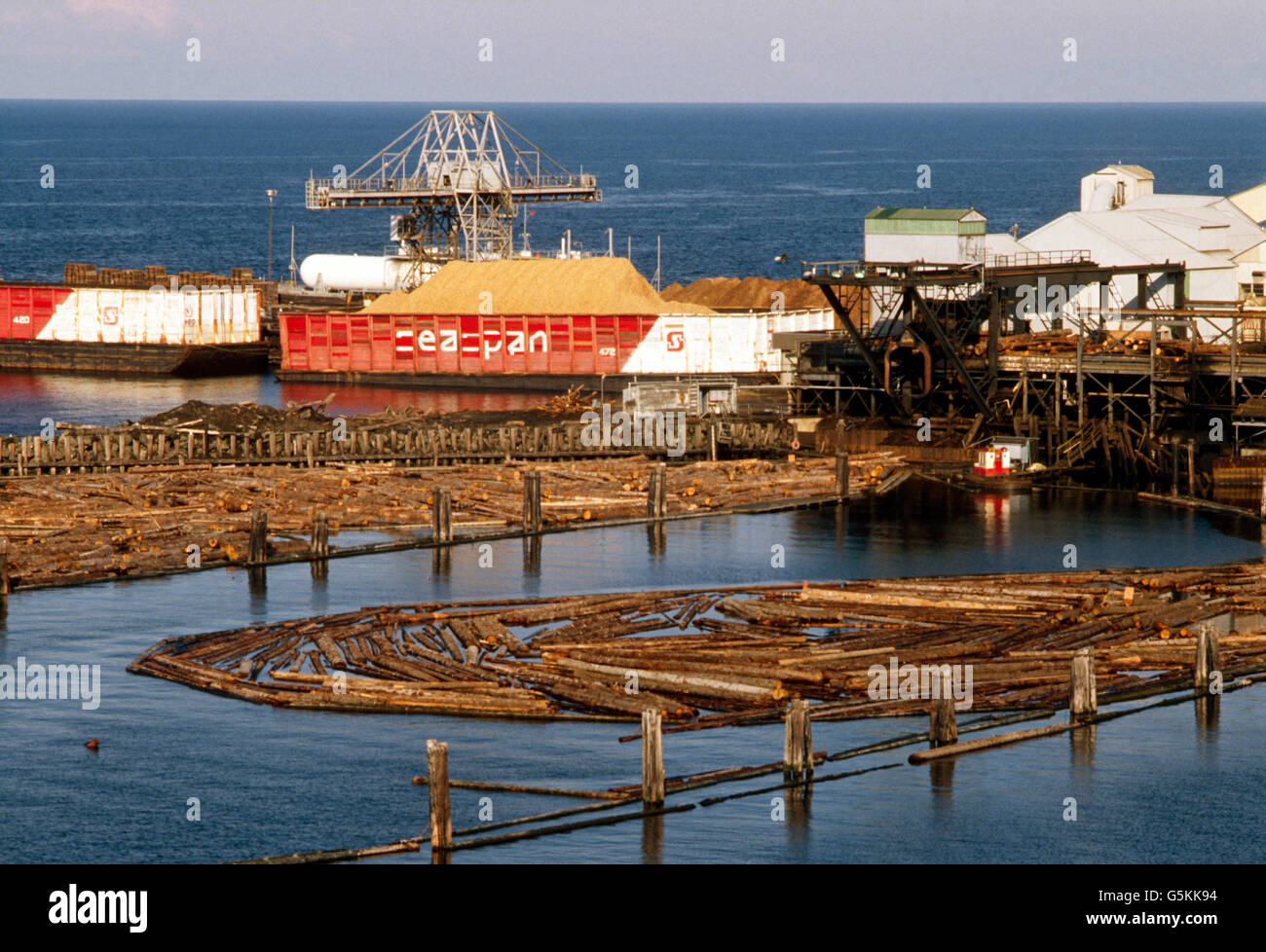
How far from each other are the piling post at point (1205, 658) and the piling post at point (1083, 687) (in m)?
3.36

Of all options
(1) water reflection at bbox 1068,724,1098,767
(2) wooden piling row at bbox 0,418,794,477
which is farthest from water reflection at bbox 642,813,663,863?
(2) wooden piling row at bbox 0,418,794,477

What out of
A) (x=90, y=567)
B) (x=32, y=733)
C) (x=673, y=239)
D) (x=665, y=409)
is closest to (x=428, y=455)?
(x=665, y=409)

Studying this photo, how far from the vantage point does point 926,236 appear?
82.6m

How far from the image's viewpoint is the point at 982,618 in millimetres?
43438

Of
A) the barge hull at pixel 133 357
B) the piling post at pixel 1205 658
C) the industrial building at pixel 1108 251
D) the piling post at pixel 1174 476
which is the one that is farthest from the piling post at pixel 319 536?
the barge hull at pixel 133 357

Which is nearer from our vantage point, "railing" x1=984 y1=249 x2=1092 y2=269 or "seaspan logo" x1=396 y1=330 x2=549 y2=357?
"railing" x1=984 y1=249 x2=1092 y2=269

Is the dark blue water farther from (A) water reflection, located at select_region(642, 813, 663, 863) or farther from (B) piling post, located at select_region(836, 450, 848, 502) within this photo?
(B) piling post, located at select_region(836, 450, 848, 502)

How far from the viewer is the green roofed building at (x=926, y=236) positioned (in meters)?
81.1

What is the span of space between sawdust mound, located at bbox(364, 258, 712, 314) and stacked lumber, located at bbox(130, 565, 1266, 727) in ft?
168

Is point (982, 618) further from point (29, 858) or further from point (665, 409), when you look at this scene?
point (665, 409)

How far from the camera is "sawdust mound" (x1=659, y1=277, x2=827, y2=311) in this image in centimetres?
10381

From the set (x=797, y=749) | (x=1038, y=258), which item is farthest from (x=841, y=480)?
(x=797, y=749)

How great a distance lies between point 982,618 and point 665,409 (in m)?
33.1

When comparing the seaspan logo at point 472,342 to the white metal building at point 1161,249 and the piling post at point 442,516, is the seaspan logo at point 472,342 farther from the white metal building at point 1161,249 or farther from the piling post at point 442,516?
the piling post at point 442,516
